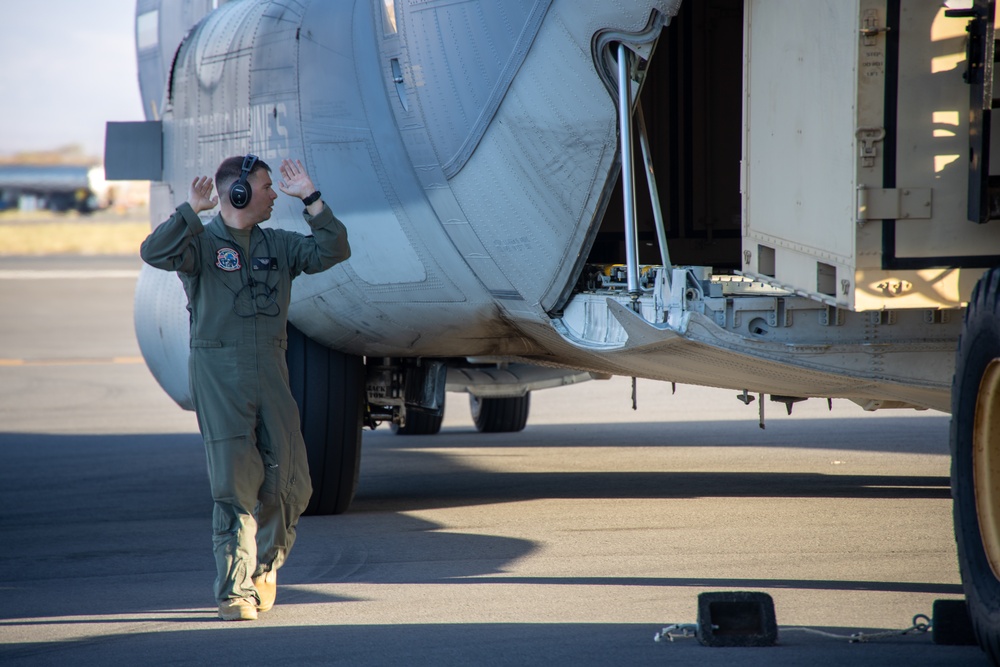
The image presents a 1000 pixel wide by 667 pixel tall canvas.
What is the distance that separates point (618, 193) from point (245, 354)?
8.89 ft

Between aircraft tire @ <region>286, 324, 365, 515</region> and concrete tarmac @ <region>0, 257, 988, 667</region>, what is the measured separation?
0.22 m

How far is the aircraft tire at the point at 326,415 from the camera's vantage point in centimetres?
709

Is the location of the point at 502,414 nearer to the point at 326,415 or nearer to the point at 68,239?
the point at 326,415

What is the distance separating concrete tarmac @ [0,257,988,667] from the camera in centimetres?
462

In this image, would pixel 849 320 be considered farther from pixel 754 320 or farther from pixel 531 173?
pixel 531 173

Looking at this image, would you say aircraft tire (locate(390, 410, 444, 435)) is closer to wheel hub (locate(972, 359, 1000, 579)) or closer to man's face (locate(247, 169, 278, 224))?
man's face (locate(247, 169, 278, 224))

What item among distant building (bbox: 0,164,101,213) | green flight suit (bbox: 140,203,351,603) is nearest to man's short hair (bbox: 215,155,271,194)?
green flight suit (bbox: 140,203,351,603)

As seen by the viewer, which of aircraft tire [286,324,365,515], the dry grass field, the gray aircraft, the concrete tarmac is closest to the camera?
the gray aircraft

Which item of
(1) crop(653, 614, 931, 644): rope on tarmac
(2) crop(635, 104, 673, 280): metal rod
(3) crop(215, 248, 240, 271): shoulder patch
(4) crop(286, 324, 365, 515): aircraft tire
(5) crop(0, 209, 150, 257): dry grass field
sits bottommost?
(5) crop(0, 209, 150, 257): dry grass field

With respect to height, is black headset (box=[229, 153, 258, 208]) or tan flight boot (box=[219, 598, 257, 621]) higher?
black headset (box=[229, 153, 258, 208])

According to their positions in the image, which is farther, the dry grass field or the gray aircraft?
the dry grass field

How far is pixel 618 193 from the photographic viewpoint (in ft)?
23.2

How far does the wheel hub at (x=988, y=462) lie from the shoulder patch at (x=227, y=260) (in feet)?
8.88

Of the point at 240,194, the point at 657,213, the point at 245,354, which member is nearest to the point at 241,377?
the point at 245,354
